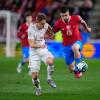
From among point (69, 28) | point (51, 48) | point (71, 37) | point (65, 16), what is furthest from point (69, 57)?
point (51, 48)

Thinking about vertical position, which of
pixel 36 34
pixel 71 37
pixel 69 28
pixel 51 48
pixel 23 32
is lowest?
pixel 51 48

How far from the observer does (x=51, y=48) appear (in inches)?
1385

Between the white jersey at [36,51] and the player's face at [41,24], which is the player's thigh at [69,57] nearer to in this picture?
the white jersey at [36,51]

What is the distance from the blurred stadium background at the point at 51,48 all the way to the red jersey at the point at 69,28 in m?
1.39

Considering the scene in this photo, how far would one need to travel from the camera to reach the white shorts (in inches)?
682

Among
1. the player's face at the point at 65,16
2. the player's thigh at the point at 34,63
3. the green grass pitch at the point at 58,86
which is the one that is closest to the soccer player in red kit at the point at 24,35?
the green grass pitch at the point at 58,86

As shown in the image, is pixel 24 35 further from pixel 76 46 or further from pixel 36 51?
pixel 36 51

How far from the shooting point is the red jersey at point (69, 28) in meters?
21.3

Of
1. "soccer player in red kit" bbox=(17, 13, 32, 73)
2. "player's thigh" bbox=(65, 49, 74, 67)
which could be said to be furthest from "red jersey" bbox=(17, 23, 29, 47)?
"player's thigh" bbox=(65, 49, 74, 67)

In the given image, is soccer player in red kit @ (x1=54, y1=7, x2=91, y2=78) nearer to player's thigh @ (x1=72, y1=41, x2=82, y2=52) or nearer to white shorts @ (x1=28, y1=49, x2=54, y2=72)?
player's thigh @ (x1=72, y1=41, x2=82, y2=52)

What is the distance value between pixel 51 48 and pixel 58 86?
49.5 feet

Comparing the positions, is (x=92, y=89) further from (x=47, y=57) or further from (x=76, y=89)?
(x=47, y=57)

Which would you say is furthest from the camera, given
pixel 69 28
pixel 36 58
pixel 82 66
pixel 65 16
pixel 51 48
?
pixel 51 48

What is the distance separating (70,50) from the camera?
71.8 ft
